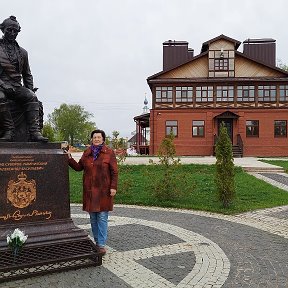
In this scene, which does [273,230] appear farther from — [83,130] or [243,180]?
[83,130]

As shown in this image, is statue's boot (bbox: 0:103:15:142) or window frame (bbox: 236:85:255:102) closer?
statue's boot (bbox: 0:103:15:142)

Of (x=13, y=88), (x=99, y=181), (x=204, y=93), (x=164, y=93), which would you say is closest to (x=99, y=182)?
(x=99, y=181)

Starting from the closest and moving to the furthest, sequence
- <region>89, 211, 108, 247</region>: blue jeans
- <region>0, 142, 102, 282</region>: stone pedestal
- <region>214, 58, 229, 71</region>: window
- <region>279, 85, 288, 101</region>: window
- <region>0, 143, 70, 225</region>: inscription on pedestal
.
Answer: <region>0, 142, 102, 282</region>: stone pedestal
<region>0, 143, 70, 225</region>: inscription on pedestal
<region>89, 211, 108, 247</region>: blue jeans
<region>214, 58, 229, 71</region>: window
<region>279, 85, 288, 101</region>: window

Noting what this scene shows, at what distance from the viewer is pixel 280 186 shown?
15109 millimetres

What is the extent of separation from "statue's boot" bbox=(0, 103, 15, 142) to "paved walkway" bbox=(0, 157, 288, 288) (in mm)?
2263

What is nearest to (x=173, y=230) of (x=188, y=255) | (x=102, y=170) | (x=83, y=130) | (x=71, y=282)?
(x=188, y=255)

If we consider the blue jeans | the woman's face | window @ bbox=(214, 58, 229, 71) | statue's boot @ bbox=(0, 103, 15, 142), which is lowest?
the blue jeans

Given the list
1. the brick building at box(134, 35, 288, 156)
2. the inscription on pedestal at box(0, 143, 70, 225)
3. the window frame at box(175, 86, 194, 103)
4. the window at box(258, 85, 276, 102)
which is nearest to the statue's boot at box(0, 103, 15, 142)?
the inscription on pedestal at box(0, 143, 70, 225)

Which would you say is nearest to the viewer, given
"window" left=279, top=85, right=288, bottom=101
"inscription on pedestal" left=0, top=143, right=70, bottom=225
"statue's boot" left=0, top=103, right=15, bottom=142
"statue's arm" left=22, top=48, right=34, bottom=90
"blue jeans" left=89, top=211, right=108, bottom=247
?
"inscription on pedestal" left=0, top=143, right=70, bottom=225

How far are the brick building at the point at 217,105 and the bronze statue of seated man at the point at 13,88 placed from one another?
29840 millimetres

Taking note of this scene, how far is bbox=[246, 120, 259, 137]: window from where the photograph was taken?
36.3 meters

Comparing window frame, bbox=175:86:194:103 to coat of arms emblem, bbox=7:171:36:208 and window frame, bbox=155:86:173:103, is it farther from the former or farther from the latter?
coat of arms emblem, bbox=7:171:36:208

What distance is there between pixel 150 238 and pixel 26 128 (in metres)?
2.97

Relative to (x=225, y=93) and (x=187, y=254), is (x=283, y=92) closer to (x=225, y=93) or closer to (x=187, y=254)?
(x=225, y=93)
